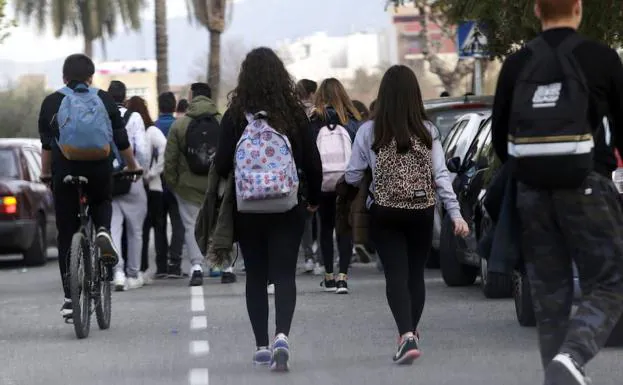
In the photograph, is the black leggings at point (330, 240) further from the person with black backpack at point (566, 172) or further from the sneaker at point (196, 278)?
the person with black backpack at point (566, 172)

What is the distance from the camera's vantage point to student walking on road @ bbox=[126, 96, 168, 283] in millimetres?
16906

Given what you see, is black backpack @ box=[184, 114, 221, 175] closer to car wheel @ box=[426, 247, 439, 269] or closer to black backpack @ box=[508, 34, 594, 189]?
car wheel @ box=[426, 247, 439, 269]

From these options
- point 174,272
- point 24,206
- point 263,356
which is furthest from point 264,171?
point 24,206

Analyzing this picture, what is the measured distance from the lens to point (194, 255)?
53.2 feet

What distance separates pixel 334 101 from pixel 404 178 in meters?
5.71

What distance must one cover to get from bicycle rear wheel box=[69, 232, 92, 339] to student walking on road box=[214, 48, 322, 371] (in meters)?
2.02

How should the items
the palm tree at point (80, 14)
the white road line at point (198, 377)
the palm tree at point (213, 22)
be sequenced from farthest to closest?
the palm tree at point (80, 14), the palm tree at point (213, 22), the white road line at point (198, 377)

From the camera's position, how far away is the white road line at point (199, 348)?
10547 mm

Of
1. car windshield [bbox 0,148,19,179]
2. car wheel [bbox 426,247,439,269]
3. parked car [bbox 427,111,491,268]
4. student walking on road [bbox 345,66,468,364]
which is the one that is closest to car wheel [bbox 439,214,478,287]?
parked car [bbox 427,111,491,268]

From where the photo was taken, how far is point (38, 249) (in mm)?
20609

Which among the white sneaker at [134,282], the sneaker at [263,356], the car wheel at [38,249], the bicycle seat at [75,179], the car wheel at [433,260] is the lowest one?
the car wheel at [38,249]

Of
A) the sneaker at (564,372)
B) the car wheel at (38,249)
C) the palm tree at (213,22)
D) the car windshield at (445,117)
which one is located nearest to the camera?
the sneaker at (564,372)

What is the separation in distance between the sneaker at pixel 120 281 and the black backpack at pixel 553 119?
360 inches

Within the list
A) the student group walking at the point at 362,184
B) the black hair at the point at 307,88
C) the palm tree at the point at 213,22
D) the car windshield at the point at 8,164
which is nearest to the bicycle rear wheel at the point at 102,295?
the student group walking at the point at 362,184
